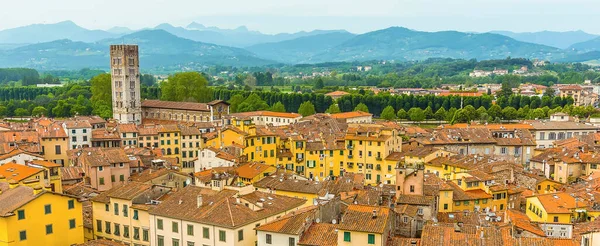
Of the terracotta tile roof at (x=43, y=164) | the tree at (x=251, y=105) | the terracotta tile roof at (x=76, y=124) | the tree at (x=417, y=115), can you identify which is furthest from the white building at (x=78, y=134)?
the tree at (x=417, y=115)

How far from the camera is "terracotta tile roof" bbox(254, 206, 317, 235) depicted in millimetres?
28375

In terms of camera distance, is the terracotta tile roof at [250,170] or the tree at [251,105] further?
the tree at [251,105]

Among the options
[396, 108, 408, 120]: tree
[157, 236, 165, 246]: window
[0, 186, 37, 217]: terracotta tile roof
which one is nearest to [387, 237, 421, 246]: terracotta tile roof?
[157, 236, 165, 246]: window

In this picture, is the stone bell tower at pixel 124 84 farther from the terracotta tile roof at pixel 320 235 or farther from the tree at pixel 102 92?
the terracotta tile roof at pixel 320 235

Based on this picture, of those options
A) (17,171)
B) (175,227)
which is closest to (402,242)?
(175,227)

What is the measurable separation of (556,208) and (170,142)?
44.9 m

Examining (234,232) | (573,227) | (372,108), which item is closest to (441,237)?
(234,232)

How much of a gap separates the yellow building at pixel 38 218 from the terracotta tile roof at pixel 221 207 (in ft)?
16.1

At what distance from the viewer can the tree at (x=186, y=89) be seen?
129875mm

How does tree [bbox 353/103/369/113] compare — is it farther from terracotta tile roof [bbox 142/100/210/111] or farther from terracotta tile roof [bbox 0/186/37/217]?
terracotta tile roof [bbox 0/186/37/217]

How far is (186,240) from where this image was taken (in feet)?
104

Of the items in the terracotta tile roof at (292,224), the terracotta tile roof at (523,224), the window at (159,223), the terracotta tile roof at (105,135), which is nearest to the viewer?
the terracotta tile roof at (292,224)

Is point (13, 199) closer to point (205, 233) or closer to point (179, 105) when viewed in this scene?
point (205, 233)

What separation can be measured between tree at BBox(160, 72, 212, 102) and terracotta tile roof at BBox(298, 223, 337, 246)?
4083 inches
